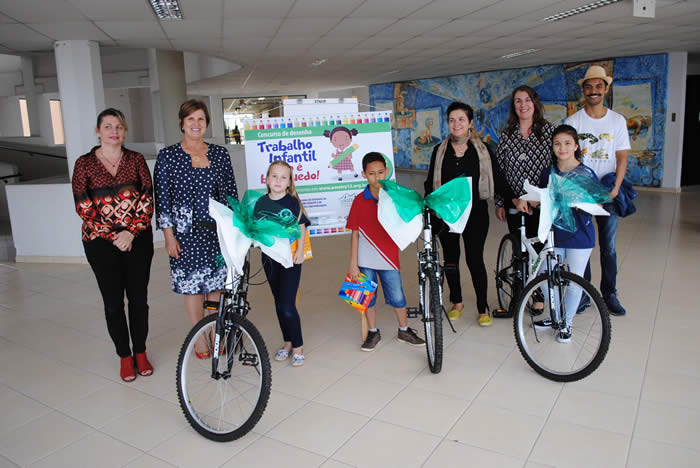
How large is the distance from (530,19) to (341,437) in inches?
221

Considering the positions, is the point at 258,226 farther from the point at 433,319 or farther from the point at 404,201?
the point at 433,319

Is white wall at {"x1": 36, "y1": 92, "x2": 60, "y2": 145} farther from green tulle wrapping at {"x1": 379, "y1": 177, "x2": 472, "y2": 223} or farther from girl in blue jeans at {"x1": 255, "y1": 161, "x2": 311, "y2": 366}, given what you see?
green tulle wrapping at {"x1": 379, "y1": 177, "x2": 472, "y2": 223}

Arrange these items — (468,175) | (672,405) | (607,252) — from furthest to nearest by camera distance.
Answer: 1. (607,252)
2. (468,175)
3. (672,405)

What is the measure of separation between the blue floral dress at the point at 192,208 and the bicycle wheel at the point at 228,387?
351mm

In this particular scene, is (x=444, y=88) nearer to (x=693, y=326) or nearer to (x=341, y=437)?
(x=693, y=326)

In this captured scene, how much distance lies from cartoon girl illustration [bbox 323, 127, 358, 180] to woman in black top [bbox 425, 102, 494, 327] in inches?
22.9

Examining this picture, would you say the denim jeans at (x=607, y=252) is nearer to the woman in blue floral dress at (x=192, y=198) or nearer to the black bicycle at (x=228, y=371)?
the black bicycle at (x=228, y=371)

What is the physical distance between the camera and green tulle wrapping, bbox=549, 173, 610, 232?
2.73m

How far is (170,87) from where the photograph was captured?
8414 mm

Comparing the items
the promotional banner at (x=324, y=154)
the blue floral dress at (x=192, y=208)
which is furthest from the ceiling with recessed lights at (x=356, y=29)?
the blue floral dress at (x=192, y=208)

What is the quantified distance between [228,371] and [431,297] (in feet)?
3.86

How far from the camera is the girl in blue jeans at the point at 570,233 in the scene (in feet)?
9.76

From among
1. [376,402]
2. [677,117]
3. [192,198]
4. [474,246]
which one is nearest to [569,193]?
[474,246]

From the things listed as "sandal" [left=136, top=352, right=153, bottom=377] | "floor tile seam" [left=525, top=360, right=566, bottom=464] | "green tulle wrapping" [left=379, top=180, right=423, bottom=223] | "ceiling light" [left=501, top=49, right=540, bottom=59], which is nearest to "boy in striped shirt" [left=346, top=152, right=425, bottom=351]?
"green tulle wrapping" [left=379, top=180, right=423, bottom=223]
